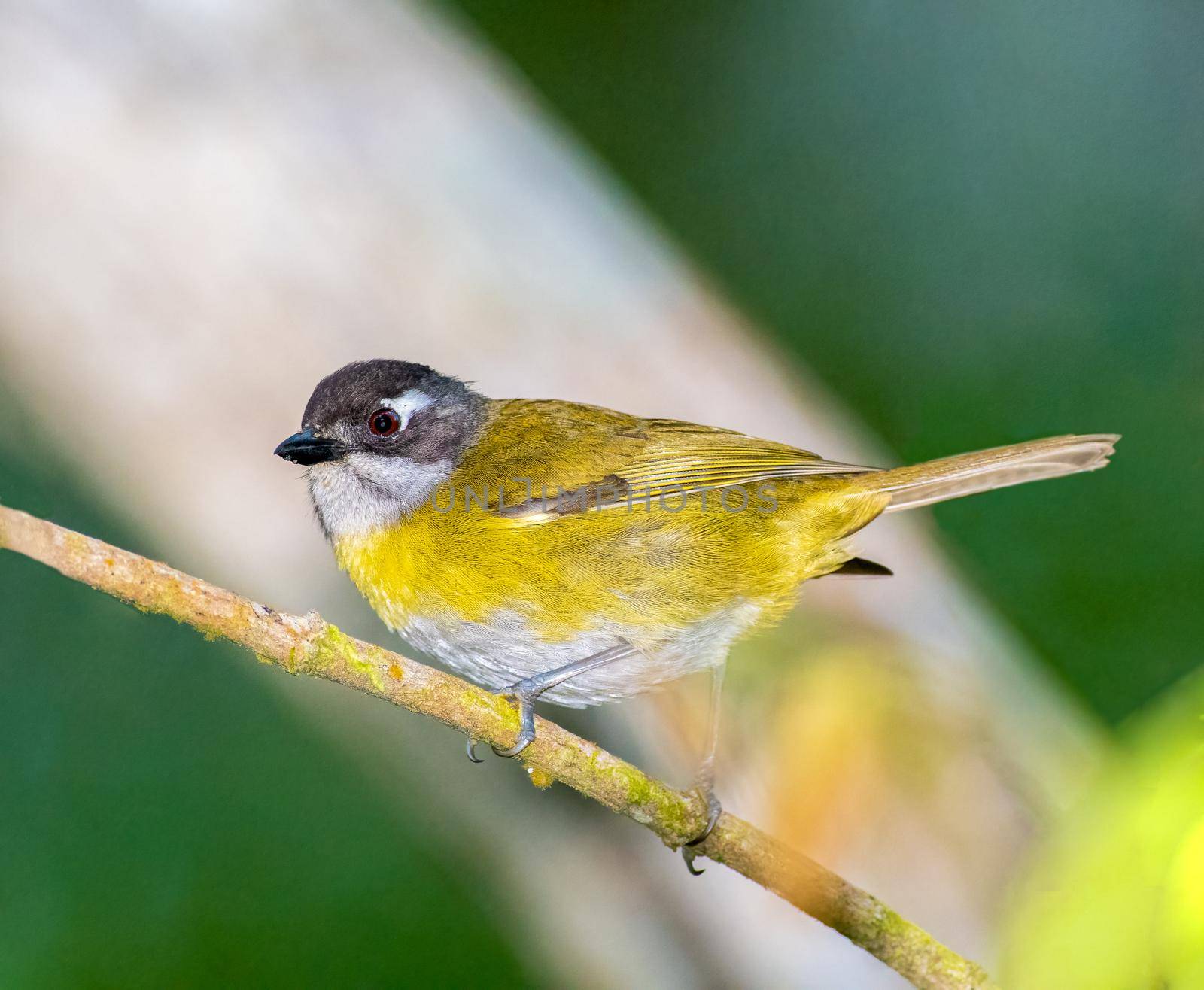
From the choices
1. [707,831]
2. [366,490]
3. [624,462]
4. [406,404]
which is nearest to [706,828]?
[707,831]

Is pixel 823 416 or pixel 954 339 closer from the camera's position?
pixel 823 416

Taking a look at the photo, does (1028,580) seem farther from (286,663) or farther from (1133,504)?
(286,663)

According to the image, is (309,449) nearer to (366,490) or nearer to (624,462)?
(366,490)

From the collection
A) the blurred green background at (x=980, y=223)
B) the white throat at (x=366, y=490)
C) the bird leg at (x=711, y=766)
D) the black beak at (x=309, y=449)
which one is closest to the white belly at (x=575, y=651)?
the bird leg at (x=711, y=766)

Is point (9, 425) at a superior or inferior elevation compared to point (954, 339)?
inferior

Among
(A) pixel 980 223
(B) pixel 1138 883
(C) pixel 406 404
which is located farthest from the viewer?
(A) pixel 980 223

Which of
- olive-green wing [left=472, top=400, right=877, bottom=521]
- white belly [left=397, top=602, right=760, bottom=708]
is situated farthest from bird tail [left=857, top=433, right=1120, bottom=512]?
white belly [left=397, top=602, right=760, bottom=708]

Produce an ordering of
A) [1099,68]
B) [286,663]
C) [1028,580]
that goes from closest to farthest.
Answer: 1. [286,663]
2. [1099,68]
3. [1028,580]

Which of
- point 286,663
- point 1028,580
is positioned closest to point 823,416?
point 1028,580
